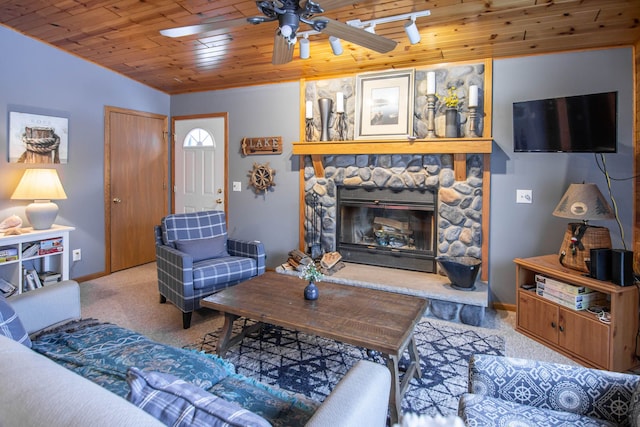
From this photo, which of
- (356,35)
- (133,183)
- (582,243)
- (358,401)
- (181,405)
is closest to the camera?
(181,405)

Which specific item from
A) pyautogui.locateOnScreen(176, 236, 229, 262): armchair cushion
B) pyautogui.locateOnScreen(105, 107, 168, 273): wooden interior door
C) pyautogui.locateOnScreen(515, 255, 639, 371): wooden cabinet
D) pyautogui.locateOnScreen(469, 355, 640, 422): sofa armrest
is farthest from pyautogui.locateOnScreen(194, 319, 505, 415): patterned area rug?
pyautogui.locateOnScreen(105, 107, 168, 273): wooden interior door

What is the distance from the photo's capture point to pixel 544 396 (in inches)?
55.8

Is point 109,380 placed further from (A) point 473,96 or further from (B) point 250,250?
(A) point 473,96

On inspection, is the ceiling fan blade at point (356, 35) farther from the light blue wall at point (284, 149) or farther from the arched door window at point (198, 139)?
the arched door window at point (198, 139)

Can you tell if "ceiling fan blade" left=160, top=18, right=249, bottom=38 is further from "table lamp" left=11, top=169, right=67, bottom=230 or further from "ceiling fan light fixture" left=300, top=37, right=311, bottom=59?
"table lamp" left=11, top=169, right=67, bottom=230

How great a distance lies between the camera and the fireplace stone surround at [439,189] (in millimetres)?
3213

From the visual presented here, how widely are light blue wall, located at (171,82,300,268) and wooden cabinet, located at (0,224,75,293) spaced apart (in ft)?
5.92

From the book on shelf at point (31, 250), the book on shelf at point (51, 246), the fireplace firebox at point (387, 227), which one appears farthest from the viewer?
the fireplace firebox at point (387, 227)

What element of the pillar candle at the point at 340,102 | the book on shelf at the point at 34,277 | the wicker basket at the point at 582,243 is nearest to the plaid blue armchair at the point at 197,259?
the book on shelf at the point at 34,277

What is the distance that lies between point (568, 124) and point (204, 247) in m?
3.17

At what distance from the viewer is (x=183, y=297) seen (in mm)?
3021

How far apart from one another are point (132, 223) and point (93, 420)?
4.57 metres

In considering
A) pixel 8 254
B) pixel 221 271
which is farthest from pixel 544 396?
pixel 8 254

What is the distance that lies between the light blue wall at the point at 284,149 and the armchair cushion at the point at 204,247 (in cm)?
104
